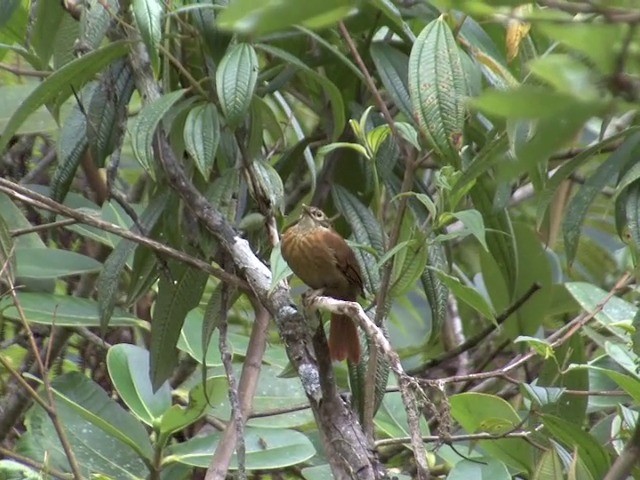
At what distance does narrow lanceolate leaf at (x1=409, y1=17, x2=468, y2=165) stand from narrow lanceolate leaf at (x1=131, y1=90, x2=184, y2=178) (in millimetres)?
455

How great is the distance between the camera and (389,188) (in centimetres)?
220

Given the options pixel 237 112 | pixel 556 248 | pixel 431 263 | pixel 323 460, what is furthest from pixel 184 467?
pixel 556 248

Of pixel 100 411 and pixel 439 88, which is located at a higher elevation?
pixel 439 88

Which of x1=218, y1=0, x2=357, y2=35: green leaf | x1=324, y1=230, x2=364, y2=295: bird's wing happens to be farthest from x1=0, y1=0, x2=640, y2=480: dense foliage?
x1=218, y1=0, x2=357, y2=35: green leaf

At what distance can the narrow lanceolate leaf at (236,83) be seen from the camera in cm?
177

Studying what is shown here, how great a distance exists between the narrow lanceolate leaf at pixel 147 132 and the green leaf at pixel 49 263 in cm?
75

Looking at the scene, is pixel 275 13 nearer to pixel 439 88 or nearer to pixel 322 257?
pixel 439 88

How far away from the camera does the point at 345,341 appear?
84.2 inches

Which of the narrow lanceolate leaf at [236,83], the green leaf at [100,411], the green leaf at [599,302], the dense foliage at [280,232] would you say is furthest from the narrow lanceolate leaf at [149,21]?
the green leaf at [599,302]

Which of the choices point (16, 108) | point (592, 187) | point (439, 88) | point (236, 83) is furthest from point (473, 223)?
point (16, 108)

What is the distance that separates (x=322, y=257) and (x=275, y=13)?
1.91 metres

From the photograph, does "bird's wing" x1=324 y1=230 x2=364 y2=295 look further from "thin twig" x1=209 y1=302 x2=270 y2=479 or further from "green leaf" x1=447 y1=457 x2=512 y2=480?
"green leaf" x1=447 y1=457 x2=512 y2=480

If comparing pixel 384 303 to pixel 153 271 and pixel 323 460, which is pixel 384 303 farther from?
pixel 323 460

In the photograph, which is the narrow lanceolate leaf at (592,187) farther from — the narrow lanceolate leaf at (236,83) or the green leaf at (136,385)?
the green leaf at (136,385)
